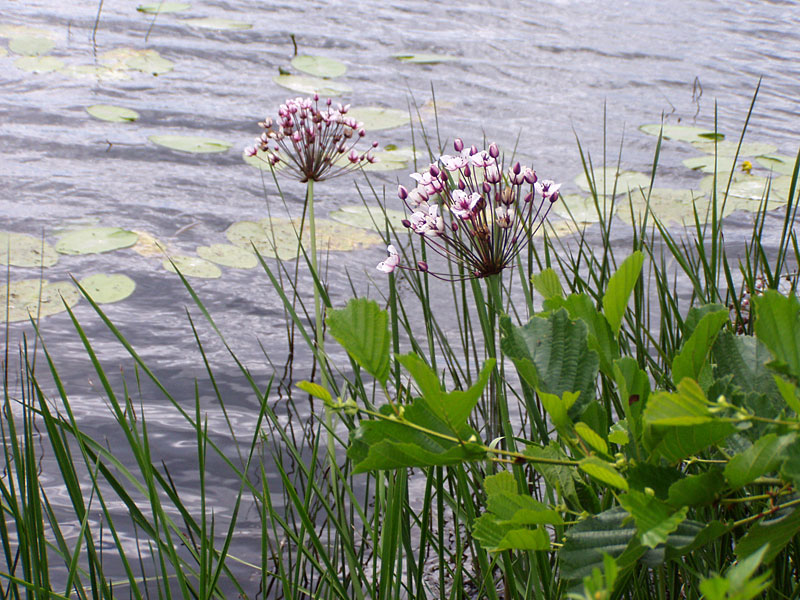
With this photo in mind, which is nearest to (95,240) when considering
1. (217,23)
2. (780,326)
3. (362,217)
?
(362,217)

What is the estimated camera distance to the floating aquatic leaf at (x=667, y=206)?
3258 millimetres

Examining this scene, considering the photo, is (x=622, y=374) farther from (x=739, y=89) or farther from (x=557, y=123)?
(x=739, y=89)

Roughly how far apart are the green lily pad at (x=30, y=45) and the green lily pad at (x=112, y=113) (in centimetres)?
97

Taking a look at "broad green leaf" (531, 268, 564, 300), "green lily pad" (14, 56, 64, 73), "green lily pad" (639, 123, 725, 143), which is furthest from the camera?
"green lily pad" (14, 56, 64, 73)

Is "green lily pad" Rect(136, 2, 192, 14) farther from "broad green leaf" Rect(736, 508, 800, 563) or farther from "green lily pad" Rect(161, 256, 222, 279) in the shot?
"broad green leaf" Rect(736, 508, 800, 563)

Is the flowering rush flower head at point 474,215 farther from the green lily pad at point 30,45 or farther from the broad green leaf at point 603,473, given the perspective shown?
the green lily pad at point 30,45

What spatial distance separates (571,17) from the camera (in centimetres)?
670

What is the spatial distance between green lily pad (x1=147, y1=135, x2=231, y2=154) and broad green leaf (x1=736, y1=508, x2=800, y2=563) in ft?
10.7

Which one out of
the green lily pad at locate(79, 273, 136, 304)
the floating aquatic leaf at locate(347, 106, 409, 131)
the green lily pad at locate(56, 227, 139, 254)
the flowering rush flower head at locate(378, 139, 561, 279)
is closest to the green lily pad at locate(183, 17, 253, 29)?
the floating aquatic leaf at locate(347, 106, 409, 131)

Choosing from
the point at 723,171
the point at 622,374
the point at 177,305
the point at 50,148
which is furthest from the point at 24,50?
the point at 622,374

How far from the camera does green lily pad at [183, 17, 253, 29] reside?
548cm

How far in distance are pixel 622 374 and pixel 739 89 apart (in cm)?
518

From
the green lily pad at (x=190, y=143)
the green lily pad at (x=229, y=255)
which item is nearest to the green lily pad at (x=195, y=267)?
the green lily pad at (x=229, y=255)

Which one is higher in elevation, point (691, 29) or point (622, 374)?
point (691, 29)
